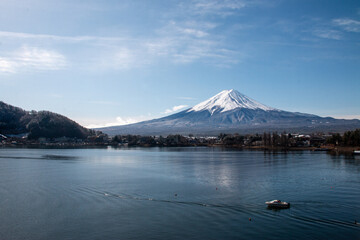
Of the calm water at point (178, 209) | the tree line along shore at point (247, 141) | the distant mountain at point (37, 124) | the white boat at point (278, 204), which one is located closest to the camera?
the calm water at point (178, 209)

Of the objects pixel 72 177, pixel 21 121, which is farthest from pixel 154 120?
pixel 72 177

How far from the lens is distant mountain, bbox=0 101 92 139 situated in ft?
290

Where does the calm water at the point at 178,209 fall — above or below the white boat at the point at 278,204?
below

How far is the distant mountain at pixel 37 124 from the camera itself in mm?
88250

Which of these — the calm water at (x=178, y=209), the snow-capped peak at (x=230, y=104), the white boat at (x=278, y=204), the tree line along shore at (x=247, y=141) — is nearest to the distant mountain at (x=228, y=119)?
the snow-capped peak at (x=230, y=104)

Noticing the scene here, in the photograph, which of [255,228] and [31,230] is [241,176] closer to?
[255,228]

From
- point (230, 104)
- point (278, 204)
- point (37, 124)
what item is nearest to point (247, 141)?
point (278, 204)

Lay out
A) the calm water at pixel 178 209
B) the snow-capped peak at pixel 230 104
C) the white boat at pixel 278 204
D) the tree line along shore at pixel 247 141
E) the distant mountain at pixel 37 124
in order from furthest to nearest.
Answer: the snow-capped peak at pixel 230 104
the distant mountain at pixel 37 124
the tree line along shore at pixel 247 141
the white boat at pixel 278 204
the calm water at pixel 178 209

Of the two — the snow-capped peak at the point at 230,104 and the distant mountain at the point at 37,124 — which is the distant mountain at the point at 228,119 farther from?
the distant mountain at the point at 37,124

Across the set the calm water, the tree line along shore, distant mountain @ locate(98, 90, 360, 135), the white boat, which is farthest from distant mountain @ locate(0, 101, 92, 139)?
the white boat

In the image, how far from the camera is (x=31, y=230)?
8898mm

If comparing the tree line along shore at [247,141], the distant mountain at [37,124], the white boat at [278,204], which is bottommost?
the white boat at [278,204]

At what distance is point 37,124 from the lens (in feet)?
294

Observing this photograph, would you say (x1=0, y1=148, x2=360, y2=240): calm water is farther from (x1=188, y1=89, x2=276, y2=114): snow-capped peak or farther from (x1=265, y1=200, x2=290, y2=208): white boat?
(x1=188, y1=89, x2=276, y2=114): snow-capped peak
